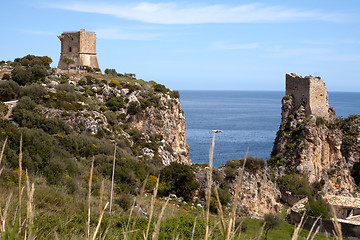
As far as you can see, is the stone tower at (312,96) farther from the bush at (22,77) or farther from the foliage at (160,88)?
the bush at (22,77)

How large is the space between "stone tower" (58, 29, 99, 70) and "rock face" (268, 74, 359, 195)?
17014 mm

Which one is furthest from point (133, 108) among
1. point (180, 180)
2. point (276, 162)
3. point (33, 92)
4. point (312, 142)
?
point (312, 142)

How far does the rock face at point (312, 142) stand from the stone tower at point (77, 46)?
55.8ft

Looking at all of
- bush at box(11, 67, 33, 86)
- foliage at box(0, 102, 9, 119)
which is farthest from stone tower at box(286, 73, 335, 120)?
foliage at box(0, 102, 9, 119)

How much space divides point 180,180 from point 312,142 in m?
15.9

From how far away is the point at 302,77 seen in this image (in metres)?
33.7

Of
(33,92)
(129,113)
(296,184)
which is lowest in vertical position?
(296,184)

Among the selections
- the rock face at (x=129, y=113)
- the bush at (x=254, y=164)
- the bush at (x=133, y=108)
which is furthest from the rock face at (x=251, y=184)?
the bush at (x=133, y=108)

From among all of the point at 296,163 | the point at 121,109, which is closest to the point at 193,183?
the point at 121,109

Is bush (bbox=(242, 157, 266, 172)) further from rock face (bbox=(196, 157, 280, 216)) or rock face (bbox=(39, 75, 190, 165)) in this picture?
rock face (bbox=(39, 75, 190, 165))

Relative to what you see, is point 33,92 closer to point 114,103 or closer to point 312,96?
point 114,103

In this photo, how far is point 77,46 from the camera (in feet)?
115

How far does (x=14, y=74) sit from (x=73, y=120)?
7900 millimetres

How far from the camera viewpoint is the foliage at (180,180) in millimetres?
19170
